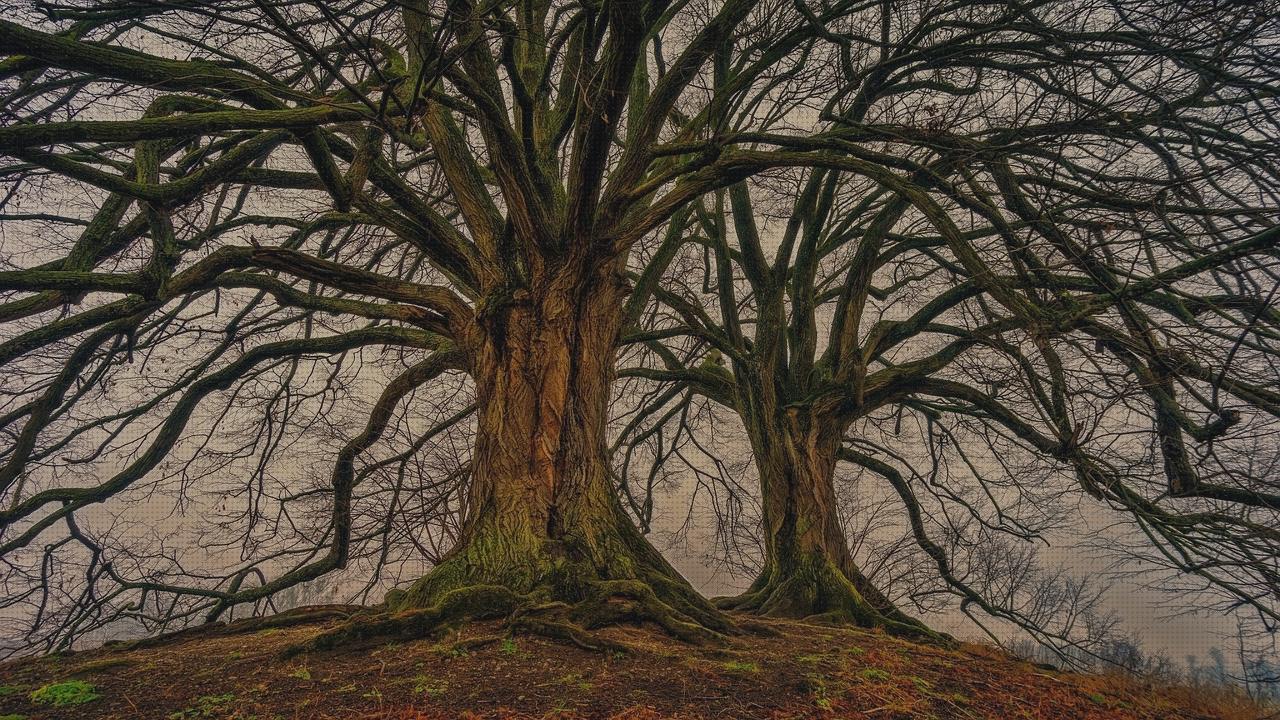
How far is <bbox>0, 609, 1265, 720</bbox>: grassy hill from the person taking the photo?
301 centimetres

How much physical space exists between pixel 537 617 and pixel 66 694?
2.30 meters

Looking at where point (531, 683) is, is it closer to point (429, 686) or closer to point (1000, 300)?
point (429, 686)

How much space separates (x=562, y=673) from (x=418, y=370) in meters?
3.71

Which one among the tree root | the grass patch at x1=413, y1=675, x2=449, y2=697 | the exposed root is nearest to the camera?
the grass patch at x1=413, y1=675, x2=449, y2=697

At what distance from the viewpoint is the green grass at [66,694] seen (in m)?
3.22

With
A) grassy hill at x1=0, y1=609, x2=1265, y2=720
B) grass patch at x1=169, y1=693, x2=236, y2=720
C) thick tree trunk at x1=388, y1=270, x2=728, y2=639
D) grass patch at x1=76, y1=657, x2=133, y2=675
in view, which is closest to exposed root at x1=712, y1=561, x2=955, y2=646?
grassy hill at x1=0, y1=609, x2=1265, y2=720

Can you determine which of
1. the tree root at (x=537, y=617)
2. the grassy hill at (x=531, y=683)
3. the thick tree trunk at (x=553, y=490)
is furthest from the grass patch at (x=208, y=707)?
the thick tree trunk at (x=553, y=490)

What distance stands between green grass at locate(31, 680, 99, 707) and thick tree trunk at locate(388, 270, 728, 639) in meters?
1.59

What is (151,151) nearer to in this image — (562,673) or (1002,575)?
(562,673)

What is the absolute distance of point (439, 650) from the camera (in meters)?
3.66

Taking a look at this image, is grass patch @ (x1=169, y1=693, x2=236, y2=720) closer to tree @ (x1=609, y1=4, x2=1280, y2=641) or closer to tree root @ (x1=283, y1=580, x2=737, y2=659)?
tree root @ (x1=283, y1=580, x2=737, y2=659)

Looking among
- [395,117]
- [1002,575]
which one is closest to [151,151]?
[395,117]

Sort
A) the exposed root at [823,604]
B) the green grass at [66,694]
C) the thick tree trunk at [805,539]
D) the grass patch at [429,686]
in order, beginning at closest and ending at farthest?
the grass patch at [429,686], the green grass at [66,694], the exposed root at [823,604], the thick tree trunk at [805,539]

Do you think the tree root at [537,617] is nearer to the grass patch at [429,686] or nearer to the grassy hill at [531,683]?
the grassy hill at [531,683]
